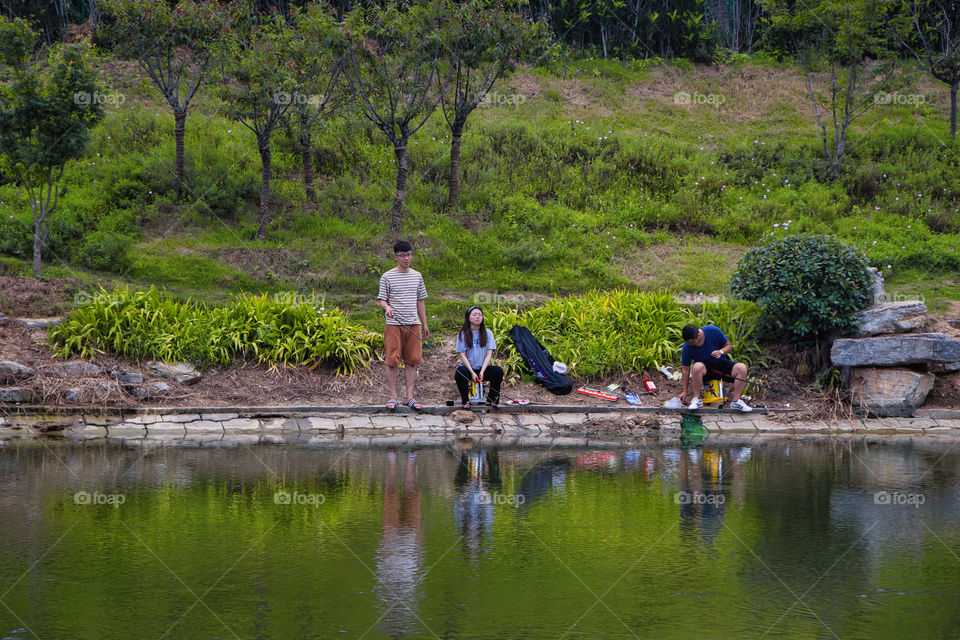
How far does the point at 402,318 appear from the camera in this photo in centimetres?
1163

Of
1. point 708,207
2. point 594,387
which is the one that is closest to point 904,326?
point 594,387

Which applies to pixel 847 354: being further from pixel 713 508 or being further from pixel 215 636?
pixel 215 636

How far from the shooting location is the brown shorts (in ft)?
38.4

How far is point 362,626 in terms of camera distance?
17.0 ft

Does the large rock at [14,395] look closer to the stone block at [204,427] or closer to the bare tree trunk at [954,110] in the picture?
the stone block at [204,427]

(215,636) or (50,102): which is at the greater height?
(50,102)

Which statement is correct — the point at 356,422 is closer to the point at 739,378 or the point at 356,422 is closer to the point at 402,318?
the point at 402,318

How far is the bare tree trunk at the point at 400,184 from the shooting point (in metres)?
17.7

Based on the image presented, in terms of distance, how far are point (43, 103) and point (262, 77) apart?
153 inches

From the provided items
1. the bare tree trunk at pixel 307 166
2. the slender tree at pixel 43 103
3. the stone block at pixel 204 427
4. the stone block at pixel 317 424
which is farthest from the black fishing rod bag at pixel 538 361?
the slender tree at pixel 43 103

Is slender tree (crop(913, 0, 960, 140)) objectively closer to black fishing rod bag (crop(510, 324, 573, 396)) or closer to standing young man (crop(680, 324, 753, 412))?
standing young man (crop(680, 324, 753, 412))

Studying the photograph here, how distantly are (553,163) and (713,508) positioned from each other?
16.1m

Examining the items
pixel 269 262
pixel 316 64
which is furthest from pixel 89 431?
pixel 316 64

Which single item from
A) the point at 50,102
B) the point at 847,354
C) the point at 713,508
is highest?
the point at 50,102
